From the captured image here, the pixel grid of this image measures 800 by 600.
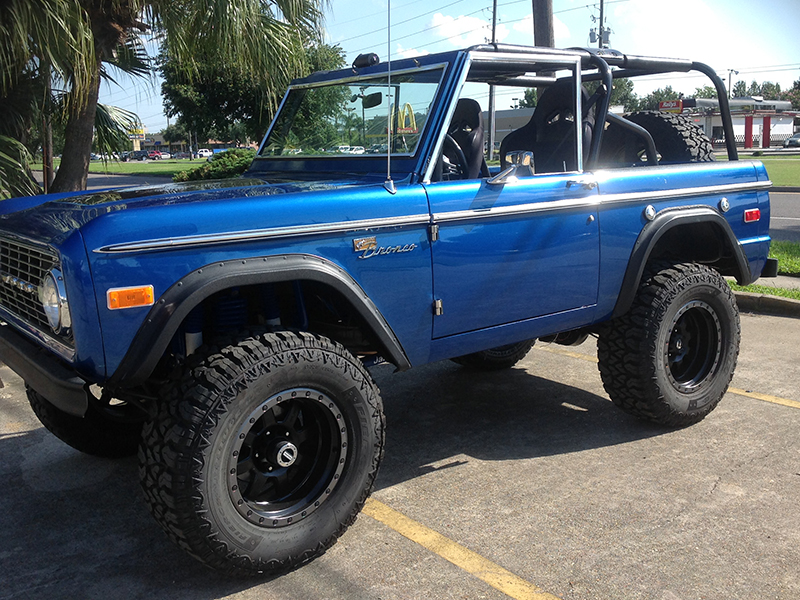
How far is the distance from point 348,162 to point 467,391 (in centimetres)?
190

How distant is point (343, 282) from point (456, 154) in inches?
54.2

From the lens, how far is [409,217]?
3232mm

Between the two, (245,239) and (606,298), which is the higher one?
(245,239)

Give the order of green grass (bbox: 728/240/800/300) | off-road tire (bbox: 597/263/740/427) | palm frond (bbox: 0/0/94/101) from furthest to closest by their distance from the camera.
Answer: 1. green grass (bbox: 728/240/800/300)
2. palm frond (bbox: 0/0/94/101)
3. off-road tire (bbox: 597/263/740/427)

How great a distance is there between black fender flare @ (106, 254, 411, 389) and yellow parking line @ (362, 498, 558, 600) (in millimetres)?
993

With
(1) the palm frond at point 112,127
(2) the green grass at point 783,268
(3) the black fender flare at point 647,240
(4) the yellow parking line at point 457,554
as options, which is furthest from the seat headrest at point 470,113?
(1) the palm frond at point 112,127

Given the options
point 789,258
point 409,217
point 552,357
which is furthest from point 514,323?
point 789,258

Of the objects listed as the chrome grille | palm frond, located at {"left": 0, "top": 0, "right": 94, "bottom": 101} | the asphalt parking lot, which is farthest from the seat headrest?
palm frond, located at {"left": 0, "top": 0, "right": 94, "bottom": 101}

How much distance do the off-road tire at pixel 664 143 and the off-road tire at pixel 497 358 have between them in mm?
1432

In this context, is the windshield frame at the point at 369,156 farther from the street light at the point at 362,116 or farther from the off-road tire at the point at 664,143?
the off-road tire at the point at 664,143

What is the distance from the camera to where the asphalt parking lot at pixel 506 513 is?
9.40 feet

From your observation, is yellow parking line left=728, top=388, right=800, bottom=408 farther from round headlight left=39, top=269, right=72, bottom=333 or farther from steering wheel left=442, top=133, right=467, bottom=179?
round headlight left=39, top=269, right=72, bottom=333

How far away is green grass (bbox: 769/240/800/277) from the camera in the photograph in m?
8.09

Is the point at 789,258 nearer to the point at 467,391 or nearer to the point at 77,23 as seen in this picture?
the point at 467,391
